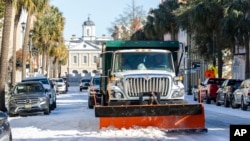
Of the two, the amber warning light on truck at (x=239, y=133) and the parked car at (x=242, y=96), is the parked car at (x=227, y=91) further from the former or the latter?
the amber warning light on truck at (x=239, y=133)

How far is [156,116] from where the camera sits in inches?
714

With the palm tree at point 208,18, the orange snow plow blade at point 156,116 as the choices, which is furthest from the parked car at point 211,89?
the orange snow plow blade at point 156,116

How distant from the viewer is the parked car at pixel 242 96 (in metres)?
32.8

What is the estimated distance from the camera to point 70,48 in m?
172

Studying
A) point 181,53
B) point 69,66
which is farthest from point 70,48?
point 181,53

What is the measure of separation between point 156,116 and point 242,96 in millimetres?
16671

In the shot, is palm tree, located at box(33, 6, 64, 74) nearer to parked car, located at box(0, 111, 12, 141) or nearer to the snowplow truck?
the snowplow truck

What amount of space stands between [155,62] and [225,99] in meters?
19.5

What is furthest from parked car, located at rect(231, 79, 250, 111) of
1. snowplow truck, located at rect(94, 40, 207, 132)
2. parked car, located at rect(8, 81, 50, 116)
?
snowplow truck, located at rect(94, 40, 207, 132)

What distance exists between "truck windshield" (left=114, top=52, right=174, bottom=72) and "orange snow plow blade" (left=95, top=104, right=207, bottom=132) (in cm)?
206

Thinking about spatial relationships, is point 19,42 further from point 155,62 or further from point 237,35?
point 155,62

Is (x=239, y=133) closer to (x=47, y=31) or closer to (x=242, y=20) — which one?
(x=242, y=20)

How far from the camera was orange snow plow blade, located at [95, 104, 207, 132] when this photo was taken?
1795cm

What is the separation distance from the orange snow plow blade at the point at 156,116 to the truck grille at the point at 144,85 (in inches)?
37.6
